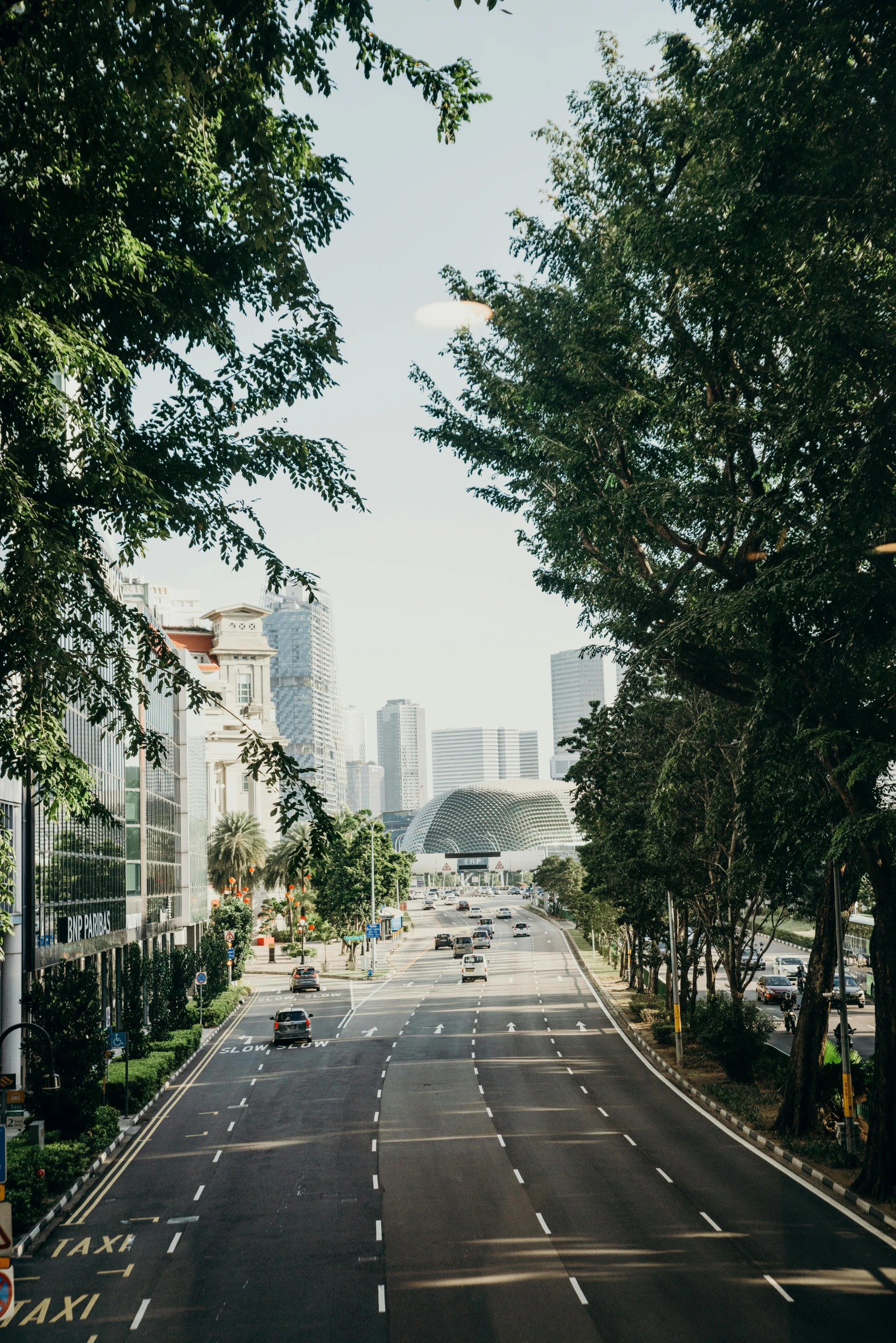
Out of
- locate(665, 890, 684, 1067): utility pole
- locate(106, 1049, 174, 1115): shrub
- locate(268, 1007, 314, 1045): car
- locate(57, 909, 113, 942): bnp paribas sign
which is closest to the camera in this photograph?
locate(106, 1049, 174, 1115): shrub

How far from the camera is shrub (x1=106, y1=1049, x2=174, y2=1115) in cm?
3338

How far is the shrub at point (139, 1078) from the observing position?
Result: 33375 millimetres

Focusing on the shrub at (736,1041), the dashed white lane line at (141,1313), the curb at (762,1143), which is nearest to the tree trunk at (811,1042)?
the curb at (762,1143)

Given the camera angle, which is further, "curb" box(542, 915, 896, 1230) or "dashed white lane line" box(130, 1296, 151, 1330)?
"curb" box(542, 915, 896, 1230)

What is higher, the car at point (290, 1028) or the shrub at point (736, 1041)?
the shrub at point (736, 1041)

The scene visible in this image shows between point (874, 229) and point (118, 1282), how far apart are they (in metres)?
18.2

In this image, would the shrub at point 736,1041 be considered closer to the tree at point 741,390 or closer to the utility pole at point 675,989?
the utility pole at point 675,989

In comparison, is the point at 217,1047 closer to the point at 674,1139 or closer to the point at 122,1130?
the point at 122,1130

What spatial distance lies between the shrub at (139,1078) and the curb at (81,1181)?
0.22 m

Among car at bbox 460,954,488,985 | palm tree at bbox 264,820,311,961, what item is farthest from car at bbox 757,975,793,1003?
palm tree at bbox 264,820,311,961

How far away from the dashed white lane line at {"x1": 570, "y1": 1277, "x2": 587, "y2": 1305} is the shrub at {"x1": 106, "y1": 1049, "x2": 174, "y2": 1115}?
20589 millimetres

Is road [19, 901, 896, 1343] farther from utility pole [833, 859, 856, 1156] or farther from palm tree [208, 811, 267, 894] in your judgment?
palm tree [208, 811, 267, 894]

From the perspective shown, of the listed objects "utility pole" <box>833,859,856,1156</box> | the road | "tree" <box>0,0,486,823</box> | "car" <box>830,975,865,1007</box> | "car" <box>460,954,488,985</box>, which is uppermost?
"tree" <box>0,0,486,823</box>

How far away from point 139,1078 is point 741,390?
26.3m
